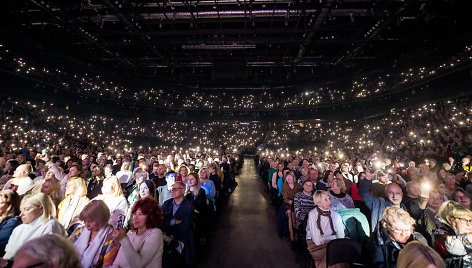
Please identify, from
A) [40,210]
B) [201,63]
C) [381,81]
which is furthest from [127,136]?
[381,81]

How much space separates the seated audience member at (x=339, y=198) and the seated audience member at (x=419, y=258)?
197 centimetres

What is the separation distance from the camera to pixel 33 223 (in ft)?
6.38

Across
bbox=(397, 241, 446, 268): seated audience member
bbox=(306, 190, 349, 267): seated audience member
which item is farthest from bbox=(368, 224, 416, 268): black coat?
bbox=(397, 241, 446, 268): seated audience member

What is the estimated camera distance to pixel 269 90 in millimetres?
23344

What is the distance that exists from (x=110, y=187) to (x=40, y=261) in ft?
6.75

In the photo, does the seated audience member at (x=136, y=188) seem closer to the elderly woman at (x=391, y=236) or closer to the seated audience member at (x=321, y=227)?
the seated audience member at (x=321, y=227)

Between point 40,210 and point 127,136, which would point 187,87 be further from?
point 40,210

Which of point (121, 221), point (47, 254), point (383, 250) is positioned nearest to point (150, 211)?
point (47, 254)

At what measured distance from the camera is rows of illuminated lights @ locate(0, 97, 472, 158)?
1010 cm

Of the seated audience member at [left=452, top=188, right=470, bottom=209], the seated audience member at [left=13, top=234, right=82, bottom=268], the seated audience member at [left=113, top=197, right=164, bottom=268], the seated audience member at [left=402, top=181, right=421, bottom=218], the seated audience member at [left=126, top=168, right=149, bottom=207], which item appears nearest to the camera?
the seated audience member at [left=13, top=234, right=82, bottom=268]

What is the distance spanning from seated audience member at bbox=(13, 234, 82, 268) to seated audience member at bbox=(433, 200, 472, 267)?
335 centimetres

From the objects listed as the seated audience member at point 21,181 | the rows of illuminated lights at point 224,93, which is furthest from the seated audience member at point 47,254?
the rows of illuminated lights at point 224,93

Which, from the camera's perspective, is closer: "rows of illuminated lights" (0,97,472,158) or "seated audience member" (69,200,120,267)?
"seated audience member" (69,200,120,267)

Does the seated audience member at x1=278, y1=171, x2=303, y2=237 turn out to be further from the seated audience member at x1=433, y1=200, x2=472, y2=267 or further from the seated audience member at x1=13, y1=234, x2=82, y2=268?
the seated audience member at x1=13, y1=234, x2=82, y2=268
